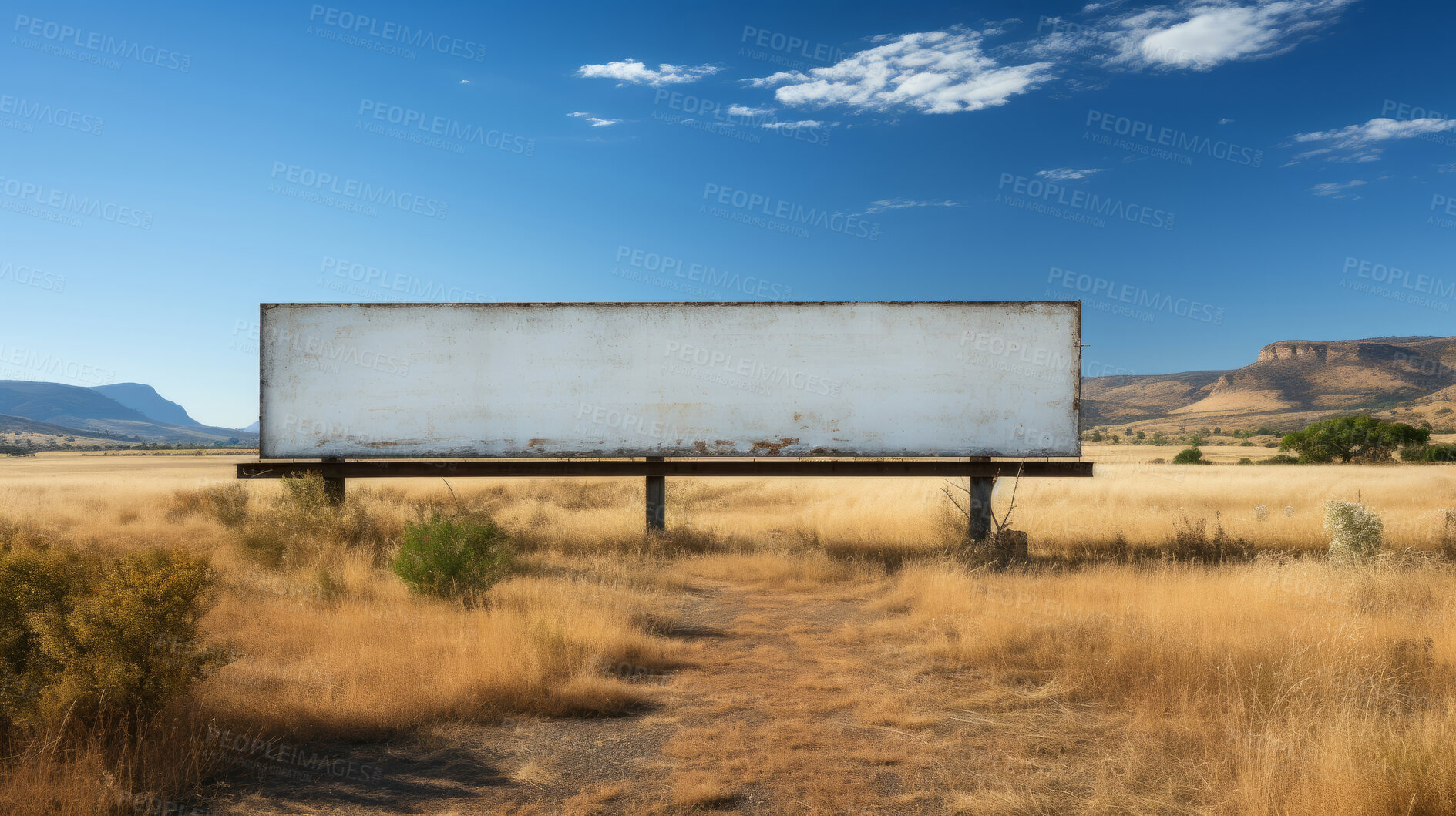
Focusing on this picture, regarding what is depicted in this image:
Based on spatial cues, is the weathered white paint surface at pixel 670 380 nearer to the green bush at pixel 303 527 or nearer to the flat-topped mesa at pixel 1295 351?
the green bush at pixel 303 527

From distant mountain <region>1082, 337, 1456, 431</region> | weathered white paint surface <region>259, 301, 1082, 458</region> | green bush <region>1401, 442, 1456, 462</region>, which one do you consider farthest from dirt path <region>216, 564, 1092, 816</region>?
distant mountain <region>1082, 337, 1456, 431</region>

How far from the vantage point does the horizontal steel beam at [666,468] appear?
46.6 feet

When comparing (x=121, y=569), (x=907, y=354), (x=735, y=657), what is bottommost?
(x=735, y=657)

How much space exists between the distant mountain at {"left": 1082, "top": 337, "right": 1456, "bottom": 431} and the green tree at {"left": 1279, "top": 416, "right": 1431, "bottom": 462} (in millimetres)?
52231

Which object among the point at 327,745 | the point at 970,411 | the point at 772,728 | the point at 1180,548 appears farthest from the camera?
the point at 970,411

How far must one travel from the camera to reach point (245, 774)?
4.56 m

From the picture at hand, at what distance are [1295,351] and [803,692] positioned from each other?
178 meters

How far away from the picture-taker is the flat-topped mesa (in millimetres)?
138500

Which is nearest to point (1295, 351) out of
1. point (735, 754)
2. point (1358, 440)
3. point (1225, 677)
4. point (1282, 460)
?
point (1358, 440)

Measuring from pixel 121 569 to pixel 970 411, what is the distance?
42.3 feet

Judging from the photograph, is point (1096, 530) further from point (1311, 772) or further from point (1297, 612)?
point (1311, 772)

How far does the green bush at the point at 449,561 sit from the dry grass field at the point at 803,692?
332 mm

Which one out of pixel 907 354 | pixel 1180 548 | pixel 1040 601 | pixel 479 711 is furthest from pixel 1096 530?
pixel 479 711

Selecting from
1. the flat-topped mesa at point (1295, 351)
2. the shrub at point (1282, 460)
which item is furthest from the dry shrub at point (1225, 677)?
the flat-topped mesa at point (1295, 351)
